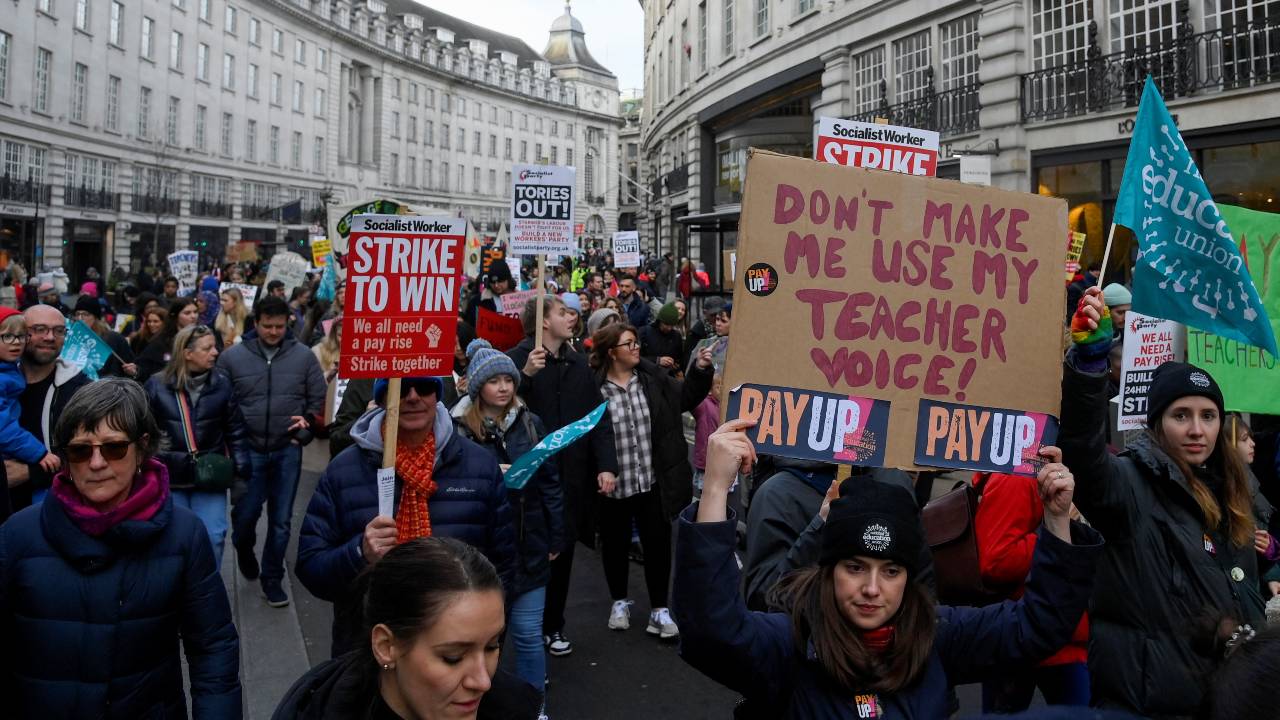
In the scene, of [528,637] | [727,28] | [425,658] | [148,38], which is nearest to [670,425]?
[528,637]

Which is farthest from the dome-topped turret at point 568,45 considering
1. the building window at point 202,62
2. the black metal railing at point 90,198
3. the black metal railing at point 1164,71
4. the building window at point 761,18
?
the black metal railing at point 1164,71

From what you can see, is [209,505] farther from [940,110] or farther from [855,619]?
[940,110]

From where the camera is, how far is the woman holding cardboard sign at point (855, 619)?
2240 millimetres

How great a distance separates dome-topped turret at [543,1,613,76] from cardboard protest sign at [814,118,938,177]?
344ft

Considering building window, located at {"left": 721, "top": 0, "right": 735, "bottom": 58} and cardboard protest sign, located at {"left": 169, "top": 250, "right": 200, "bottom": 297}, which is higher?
building window, located at {"left": 721, "top": 0, "right": 735, "bottom": 58}

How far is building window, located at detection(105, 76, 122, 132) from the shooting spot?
41875mm

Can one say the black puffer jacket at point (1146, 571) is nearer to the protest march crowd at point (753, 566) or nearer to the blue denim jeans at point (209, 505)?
the protest march crowd at point (753, 566)

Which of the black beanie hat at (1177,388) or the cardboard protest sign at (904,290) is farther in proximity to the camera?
the black beanie hat at (1177,388)

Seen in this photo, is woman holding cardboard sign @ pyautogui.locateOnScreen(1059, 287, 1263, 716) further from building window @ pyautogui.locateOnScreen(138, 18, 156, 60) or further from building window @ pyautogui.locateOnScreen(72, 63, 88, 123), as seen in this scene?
building window @ pyautogui.locateOnScreen(138, 18, 156, 60)

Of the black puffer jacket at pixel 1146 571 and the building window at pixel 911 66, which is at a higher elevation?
the building window at pixel 911 66

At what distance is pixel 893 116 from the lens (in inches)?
784

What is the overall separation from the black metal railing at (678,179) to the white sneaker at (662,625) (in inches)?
1137

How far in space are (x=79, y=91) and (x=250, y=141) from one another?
15.5m

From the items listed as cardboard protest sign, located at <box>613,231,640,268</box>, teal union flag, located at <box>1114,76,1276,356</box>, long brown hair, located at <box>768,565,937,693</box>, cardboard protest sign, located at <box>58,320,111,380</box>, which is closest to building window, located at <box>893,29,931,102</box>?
cardboard protest sign, located at <box>613,231,640,268</box>
